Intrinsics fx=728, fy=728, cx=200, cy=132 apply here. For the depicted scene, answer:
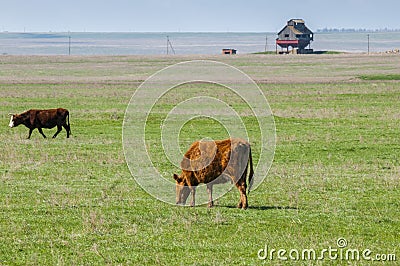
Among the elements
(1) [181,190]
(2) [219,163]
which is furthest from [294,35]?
(2) [219,163]

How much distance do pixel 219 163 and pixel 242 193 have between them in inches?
33.5

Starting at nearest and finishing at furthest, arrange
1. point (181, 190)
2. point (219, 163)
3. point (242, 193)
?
point (219, 163) → point (242, 193) → point (181, 190)

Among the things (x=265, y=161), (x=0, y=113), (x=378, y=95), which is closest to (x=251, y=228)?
(x=265, y=161)

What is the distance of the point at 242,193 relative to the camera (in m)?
15.7

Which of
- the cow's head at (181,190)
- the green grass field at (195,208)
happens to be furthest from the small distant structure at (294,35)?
the cow's head at (181,190)

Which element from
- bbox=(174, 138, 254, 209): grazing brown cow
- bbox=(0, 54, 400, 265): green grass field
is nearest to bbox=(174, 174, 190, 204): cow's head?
bbox=(174, 138, 254, 209): grazing brown cow

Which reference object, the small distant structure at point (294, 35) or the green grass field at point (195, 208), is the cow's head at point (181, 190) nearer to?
the green grass field at point (195, 208)

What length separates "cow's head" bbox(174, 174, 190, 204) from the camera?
16.2 metres

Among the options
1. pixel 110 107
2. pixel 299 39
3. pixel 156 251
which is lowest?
pixel 156 251

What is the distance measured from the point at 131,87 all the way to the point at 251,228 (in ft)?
167

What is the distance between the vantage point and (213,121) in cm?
3556

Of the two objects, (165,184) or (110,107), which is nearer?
(165,184)

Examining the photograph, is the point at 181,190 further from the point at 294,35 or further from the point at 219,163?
the point at 294,35

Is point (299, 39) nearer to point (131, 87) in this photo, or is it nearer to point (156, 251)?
point (131, 87)
